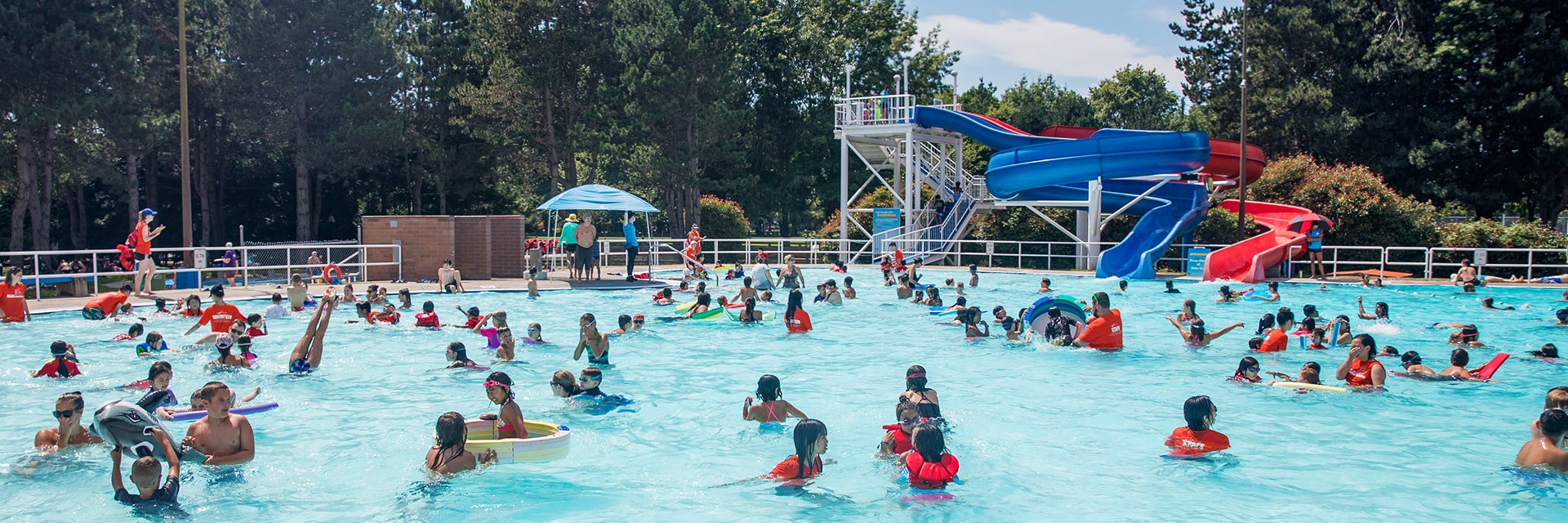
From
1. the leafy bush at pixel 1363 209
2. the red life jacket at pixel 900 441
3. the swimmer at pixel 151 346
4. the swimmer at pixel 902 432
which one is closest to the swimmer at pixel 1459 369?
the swimmer at pixel 902 432

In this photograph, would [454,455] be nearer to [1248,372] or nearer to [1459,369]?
[1248,372]

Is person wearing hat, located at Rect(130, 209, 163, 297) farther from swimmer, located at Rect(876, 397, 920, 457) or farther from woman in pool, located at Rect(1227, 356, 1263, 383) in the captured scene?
woman in pool, located at Rect(1227, 356, 1263, 383)

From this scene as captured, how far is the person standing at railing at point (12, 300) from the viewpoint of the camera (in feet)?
56.2

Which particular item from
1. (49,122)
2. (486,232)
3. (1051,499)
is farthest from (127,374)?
(49,122)

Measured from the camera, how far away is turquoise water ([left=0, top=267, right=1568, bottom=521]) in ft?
26.7

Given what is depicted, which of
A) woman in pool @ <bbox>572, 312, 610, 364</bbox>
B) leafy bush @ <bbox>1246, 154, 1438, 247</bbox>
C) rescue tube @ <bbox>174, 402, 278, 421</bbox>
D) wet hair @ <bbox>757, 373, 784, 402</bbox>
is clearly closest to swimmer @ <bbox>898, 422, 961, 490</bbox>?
Result: wet hair @ <bbox>757, 373, 784, 402</bbox>

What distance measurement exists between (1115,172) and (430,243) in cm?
1866

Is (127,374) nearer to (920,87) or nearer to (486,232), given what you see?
(486,232)

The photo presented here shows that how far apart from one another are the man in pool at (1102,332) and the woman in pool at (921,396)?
597 centimetres

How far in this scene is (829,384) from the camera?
13203mm

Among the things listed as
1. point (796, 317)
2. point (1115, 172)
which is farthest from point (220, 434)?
point (1115, 172)

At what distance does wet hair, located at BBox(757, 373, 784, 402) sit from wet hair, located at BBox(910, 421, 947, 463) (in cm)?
225

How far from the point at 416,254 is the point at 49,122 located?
1290 cm

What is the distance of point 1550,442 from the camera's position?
328 inches
